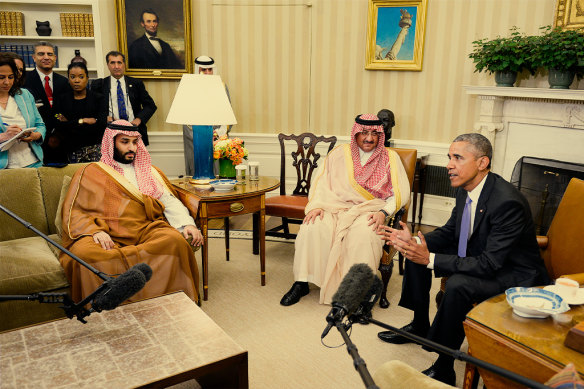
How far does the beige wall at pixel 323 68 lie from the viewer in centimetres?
497

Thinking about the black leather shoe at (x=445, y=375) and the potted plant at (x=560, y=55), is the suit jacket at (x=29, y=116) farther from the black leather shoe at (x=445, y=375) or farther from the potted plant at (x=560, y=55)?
the potted plant at (x=560, y=55)

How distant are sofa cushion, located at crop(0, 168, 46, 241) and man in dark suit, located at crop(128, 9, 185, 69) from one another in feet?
8.95

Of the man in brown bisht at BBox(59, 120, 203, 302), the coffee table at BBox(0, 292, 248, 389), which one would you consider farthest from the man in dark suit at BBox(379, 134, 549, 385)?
the man in brown bisht at BBox(59, 120, 203, 302)

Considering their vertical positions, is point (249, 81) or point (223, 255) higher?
point (249, 81)

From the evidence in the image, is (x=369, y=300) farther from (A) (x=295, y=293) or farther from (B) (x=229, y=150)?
(B) (x=229, y=150)

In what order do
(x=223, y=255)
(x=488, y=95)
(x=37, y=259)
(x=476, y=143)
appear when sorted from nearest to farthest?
(x=476, y=143)
(x=37, y=259)
(x=223, y=255)
(x=488, y=95)

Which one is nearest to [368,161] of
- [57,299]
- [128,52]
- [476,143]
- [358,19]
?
[476,143]

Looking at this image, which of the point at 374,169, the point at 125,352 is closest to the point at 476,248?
the point at 374,169

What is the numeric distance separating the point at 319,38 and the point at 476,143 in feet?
11.1

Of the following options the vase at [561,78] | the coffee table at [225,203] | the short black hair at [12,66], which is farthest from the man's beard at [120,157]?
the vase at [561,78]

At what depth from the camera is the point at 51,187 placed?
3256mm

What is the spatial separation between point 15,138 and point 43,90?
128cm

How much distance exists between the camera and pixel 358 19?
532 cm

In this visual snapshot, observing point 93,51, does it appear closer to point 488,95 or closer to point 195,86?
point 195,86
